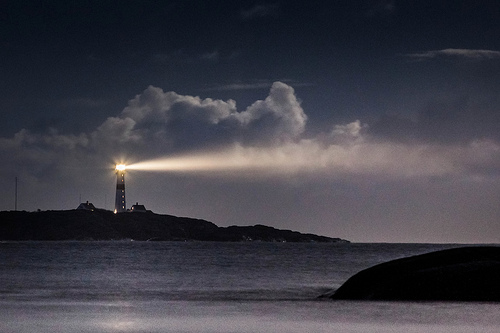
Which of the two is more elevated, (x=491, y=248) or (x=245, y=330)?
(x=491, y=248)

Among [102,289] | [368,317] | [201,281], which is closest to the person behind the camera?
[368,317]

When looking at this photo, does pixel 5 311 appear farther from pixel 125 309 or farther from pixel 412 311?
pixel 412 311

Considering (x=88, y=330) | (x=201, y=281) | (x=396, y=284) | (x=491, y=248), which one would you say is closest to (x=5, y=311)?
(x=88, y=330)

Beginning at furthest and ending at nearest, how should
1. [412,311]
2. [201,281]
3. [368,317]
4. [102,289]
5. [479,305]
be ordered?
[201,281] < [102,289] < [479,305] < [412,311] < [368,317]

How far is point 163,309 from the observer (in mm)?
32750

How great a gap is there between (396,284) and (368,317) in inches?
322

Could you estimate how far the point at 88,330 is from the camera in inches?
899

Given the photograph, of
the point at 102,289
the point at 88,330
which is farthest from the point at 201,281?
the point at 88,330

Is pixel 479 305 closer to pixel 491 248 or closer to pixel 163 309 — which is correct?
pixel 491 248

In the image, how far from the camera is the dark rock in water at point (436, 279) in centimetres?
3347

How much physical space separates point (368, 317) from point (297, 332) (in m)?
5.17

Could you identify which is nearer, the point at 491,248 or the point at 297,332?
the point at 297,332

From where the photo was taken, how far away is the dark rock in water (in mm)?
33469

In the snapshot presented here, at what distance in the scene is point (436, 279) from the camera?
34500 mm
